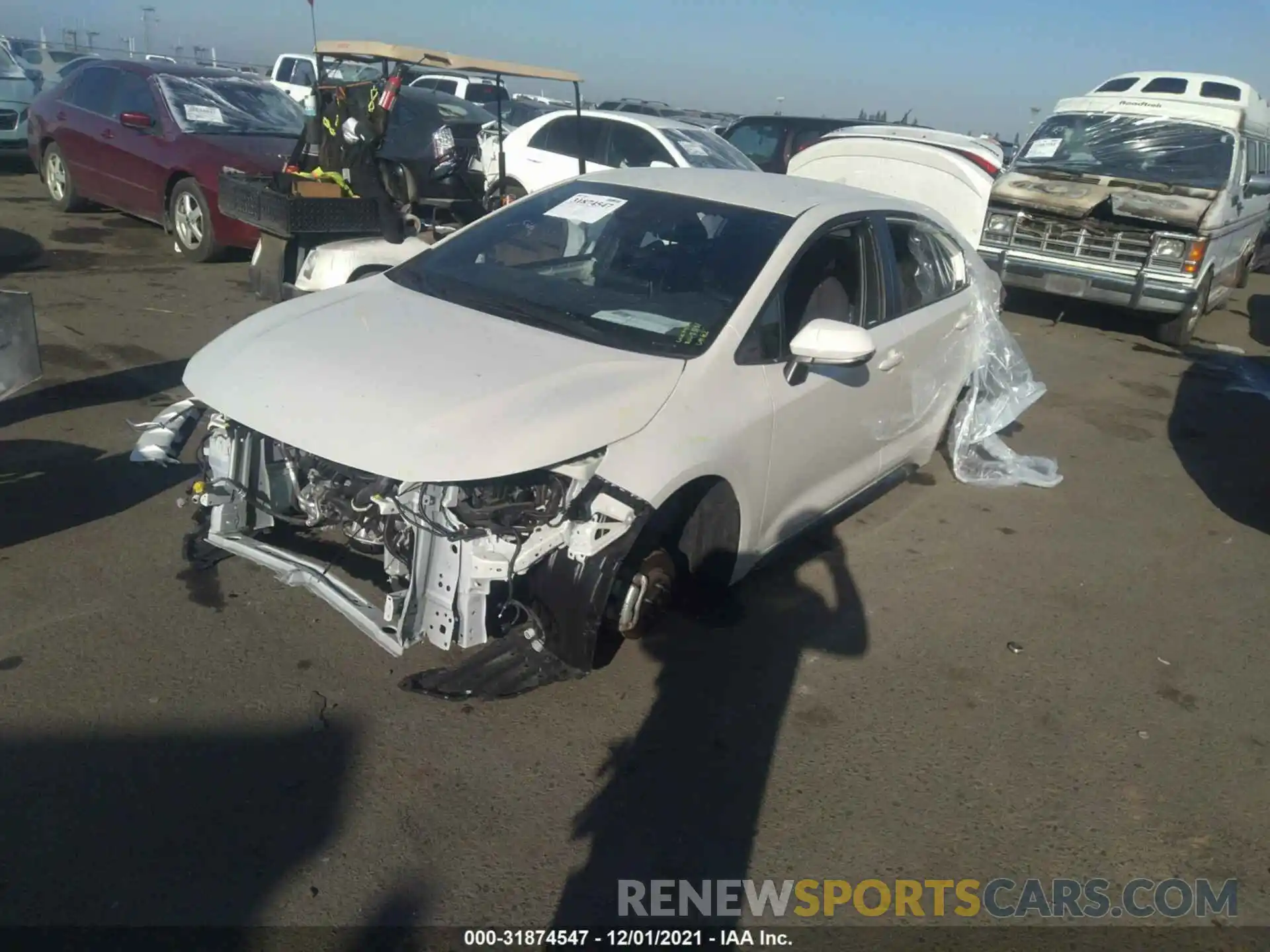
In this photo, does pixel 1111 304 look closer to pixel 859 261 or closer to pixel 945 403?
pixel 945 403

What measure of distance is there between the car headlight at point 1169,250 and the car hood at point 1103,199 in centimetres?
17

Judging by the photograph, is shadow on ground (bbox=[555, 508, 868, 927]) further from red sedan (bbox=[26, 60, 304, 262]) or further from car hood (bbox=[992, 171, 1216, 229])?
car hood (bbox=[992, 171, 1216, 229])

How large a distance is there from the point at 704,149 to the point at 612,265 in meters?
7.60

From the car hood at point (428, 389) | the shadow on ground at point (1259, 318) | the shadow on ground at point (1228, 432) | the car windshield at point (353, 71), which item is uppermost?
the car windshield at point (353, 71)

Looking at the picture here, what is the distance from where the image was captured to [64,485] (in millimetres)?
4855

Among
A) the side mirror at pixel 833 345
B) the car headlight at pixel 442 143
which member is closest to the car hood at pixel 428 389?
the side mirror at pixel 833 345

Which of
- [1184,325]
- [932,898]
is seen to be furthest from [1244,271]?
[932,898]

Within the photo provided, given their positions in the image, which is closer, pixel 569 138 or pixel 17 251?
pixel 17 251

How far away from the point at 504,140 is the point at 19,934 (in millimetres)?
10530

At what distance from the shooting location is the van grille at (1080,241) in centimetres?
1031

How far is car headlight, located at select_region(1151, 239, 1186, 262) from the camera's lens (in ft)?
32.9

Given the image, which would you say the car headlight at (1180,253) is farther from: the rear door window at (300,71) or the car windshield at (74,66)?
the rear door window at (300,71)

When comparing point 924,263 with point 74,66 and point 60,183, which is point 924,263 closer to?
point 60,183

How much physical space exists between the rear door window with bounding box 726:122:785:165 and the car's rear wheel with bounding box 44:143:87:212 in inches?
345
